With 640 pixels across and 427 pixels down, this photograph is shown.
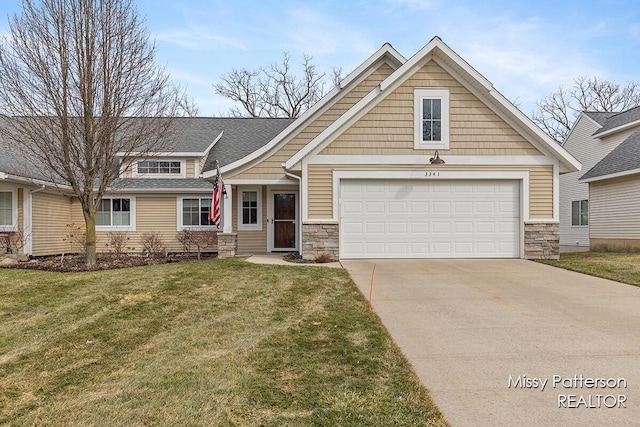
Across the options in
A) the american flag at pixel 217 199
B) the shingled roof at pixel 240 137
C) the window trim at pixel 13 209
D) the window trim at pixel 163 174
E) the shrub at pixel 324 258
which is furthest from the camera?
the shingled roof at pixel 240 137

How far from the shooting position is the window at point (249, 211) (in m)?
14.2

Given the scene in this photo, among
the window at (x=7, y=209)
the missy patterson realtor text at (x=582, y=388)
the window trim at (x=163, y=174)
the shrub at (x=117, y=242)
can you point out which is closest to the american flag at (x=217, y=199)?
the shrub at (x=117, y=242)

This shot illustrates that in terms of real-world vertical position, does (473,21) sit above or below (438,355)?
above

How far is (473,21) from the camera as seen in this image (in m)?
12.9

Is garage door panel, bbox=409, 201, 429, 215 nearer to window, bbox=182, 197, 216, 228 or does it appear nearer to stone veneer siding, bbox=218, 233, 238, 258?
stone veneer siding, bbox=218, 233, 238, 258

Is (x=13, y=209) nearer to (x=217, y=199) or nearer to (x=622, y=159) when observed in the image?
(x=217, y=199)

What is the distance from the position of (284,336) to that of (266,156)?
833cm

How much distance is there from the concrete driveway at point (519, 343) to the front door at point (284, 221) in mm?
5778

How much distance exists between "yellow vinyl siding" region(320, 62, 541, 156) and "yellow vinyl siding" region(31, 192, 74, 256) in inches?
381

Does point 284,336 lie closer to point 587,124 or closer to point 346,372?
point 346,372

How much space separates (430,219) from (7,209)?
1275cm

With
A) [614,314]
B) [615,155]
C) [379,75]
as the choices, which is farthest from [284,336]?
[615,155]

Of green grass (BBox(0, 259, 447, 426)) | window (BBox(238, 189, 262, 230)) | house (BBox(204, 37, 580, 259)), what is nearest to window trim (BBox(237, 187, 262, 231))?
window (BBox(238, 189, 262, 230))

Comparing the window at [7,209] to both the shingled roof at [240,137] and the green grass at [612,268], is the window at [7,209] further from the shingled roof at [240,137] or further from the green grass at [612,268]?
the green grass at [612,268]
